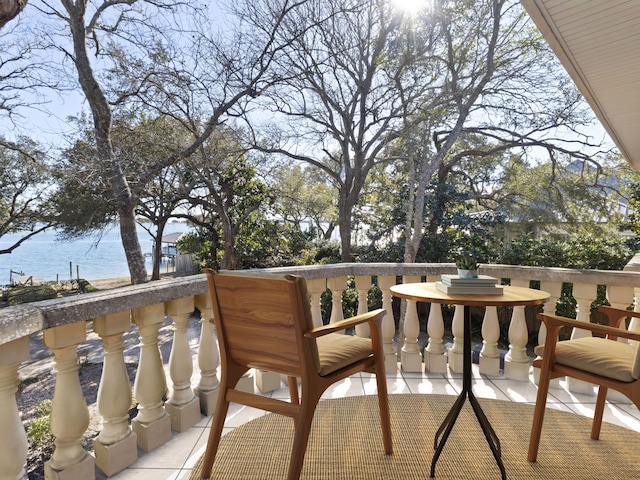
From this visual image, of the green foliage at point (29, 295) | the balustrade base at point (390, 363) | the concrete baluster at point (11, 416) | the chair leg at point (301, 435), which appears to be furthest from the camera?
the green foliage at point (29, 295)

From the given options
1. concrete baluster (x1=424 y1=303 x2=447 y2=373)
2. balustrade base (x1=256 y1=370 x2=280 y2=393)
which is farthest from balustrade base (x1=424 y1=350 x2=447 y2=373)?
balustrade base (x1=256 y1=370 x2=280 y2=393)

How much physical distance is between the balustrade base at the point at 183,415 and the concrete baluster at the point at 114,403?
306 millimetres

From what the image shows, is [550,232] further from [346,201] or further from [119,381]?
[119,381]

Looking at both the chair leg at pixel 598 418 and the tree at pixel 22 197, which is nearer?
the chair leg at pixel 598 418

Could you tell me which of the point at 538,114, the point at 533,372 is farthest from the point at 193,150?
the point at 538,114

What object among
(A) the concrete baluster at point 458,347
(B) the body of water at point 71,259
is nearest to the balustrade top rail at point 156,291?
(A) the concrete baluster at point 458,347

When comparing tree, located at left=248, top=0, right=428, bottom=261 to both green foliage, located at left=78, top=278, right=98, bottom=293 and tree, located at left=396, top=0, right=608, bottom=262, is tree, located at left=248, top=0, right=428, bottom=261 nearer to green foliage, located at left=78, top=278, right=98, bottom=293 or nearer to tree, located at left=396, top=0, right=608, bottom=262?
tree, located at left=396, top=0, right=608, bottom=262

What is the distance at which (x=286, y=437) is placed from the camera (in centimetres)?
191

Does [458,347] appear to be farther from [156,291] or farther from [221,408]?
[156,291]

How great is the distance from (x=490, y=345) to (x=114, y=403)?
2.40 meters

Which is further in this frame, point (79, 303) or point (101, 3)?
point (101, 3)

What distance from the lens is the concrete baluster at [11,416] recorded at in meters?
1.16

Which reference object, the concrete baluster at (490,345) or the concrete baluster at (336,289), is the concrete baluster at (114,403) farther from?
the concrete baluster at (490,345)

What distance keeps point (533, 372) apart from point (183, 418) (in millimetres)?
2348
